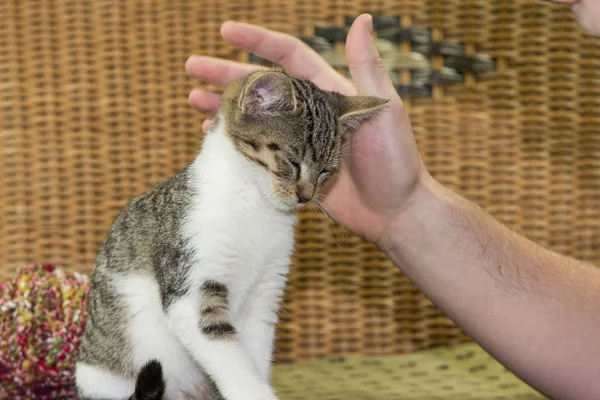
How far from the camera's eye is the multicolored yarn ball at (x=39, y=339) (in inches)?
67.8

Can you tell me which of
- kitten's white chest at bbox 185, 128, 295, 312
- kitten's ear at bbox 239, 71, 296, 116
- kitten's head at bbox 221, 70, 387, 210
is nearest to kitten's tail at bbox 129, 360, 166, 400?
kitten's white chest at bbox 185, 128, 295, 312

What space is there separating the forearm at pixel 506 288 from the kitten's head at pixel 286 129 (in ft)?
0.85

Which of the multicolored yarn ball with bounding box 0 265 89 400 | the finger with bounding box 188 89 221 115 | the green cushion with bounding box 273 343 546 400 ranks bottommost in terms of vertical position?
the green cushion with bounding box 273 343 546 400

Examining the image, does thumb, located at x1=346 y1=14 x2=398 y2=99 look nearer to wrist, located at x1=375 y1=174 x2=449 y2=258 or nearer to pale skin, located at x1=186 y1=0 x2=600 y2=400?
pale skin, located at x1=186 y1=0 x2=600 y2=400

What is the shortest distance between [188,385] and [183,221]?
1.21 ft

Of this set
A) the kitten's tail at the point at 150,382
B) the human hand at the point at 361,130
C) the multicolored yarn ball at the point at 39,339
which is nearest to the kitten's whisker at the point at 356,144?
the human hand at the point at 361,130

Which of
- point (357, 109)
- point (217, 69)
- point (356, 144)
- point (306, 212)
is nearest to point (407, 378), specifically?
point (306, 212)

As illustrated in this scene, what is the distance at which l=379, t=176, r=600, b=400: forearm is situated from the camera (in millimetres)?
1355

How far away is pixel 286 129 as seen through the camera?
1.39m

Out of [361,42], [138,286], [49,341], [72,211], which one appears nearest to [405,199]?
[361,42]

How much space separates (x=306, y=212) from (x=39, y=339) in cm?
84

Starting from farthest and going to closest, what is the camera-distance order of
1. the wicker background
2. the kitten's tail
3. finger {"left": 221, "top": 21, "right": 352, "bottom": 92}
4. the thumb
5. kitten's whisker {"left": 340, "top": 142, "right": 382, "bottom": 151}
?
the wicker background, finger {"left": 221, "top": 21, "right": 352, "bottom": 92}, kitten's whisker {"left": 340, "top": 142, "right": 382, "bottom": 151}, the thumb, the kitten's tail

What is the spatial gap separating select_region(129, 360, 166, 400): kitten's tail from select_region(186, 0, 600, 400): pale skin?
59cm

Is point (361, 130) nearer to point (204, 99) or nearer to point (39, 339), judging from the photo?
point (204, 99)
